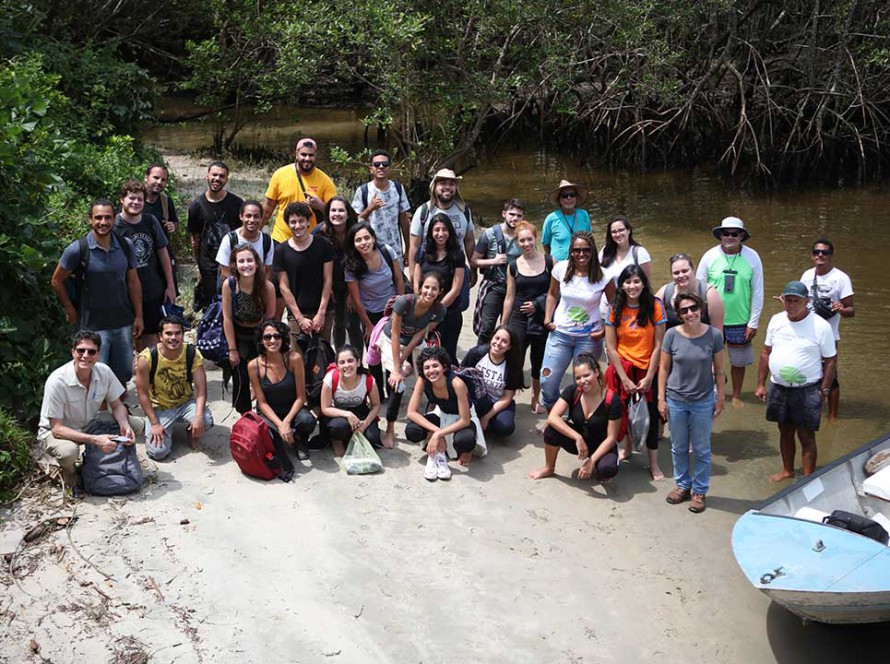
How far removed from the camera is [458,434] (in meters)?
7.17

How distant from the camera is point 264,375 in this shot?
7023 mm

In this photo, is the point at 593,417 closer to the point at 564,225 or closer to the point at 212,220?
the point at 564,225

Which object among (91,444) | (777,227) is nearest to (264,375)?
(91,444)

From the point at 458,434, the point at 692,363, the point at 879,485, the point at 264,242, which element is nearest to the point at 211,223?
the point at 264,242

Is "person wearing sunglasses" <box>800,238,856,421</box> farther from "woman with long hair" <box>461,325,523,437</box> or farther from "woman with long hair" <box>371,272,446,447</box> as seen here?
"woman with long hair" <box>371,272,446,447</box>

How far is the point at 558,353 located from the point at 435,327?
36.6 inches

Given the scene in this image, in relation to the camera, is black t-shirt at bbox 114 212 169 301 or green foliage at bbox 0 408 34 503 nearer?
green foliage at bbox 0 408 34 503

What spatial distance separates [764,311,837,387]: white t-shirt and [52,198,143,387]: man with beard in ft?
14.7

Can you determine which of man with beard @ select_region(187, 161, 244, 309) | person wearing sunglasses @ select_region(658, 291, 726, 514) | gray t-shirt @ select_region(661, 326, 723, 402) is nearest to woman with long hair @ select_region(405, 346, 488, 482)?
person wearing sunglasses @ select_region(658, 291, 726, 514)

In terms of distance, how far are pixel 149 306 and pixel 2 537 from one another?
231 cm

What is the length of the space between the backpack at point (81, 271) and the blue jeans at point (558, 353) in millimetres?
3074

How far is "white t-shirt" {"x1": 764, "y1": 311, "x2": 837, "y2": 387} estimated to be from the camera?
6.88 meters

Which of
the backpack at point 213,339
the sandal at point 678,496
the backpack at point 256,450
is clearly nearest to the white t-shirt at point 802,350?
the sandal at point 678,496

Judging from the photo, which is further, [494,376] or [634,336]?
[494,376]
